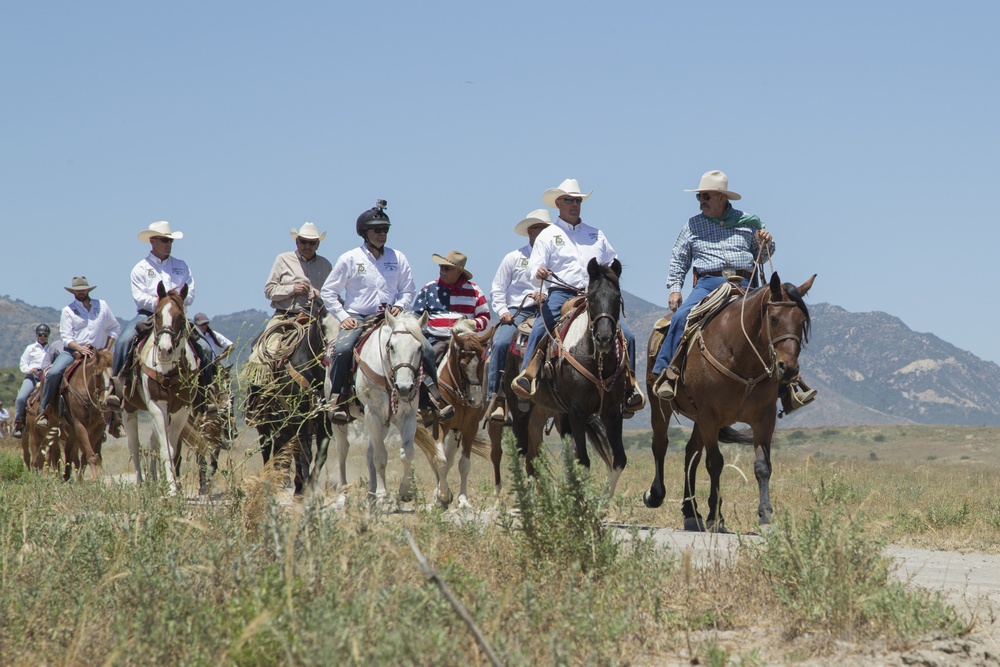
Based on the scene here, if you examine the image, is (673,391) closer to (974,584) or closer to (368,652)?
(974,584)

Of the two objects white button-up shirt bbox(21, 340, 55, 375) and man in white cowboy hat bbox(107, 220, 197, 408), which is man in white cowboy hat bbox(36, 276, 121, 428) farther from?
white button-up shirt bbox(21, 340, 55, 375)

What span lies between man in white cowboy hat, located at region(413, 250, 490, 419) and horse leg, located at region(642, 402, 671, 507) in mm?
3383

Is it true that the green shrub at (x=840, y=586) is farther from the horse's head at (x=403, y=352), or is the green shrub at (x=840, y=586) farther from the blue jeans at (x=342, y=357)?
the blue jeans at (x=342, y=357)

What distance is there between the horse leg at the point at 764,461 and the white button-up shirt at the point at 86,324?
9847 millimetres

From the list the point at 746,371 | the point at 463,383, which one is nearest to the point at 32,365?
the point at 463,383

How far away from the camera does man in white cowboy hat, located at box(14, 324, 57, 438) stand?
21.1 meters

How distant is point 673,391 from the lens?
1262cm

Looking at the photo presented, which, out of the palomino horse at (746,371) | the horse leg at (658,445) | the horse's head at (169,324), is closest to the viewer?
the palomino horse at (746,371)

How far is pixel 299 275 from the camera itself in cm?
1578

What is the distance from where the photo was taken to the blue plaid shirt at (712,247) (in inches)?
526

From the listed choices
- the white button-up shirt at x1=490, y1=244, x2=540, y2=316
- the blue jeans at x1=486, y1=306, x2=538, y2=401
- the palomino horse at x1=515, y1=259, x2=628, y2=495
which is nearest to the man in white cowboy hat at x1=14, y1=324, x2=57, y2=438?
the white button-up shirt at x1=490, y1=244, x2=540, y2=316

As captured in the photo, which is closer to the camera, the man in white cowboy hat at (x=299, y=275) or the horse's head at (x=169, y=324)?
the horse's head at (x=169, y=324)

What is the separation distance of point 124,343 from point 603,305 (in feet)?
19.8

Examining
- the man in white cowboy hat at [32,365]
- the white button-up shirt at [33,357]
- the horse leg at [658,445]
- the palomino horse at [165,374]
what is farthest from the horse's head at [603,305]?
the white button-up shirt at [33,357]
